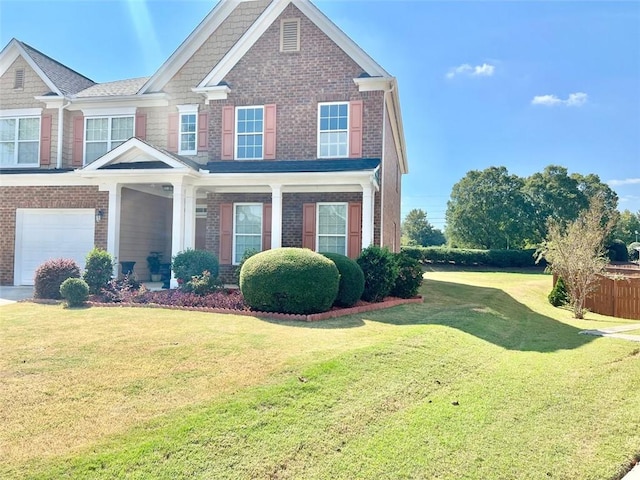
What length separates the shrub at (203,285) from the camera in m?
11.6

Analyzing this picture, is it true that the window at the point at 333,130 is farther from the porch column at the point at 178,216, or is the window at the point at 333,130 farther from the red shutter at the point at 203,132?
the porch column at the point at 178,216

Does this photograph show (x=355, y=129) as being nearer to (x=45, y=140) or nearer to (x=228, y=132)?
(x=228, y=132)

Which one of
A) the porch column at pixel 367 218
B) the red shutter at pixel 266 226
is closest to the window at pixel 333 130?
the porch column at pixel 367 218

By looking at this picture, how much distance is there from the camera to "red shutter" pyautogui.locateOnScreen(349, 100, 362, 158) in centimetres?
1450

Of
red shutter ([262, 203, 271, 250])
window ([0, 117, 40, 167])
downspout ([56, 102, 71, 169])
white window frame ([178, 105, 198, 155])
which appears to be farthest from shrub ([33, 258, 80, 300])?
window ([0, 117, 40, 167])

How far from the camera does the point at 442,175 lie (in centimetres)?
5056

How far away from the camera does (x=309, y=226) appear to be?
48.5 ft

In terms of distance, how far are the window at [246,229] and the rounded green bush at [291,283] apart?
5576 mm

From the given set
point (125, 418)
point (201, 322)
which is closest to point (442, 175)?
point (201, 322)

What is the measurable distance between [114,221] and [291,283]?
8016mm

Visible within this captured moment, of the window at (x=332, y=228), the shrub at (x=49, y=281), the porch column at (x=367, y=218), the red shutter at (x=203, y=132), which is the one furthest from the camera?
the red shutter at (x=203, y=132)

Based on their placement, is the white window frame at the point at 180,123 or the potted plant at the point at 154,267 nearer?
the white window frame at the point at 180,123

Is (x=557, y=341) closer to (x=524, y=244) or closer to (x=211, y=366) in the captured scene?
(x=211, y=366)

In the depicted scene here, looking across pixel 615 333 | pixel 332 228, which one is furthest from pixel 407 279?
pixel 615 333
